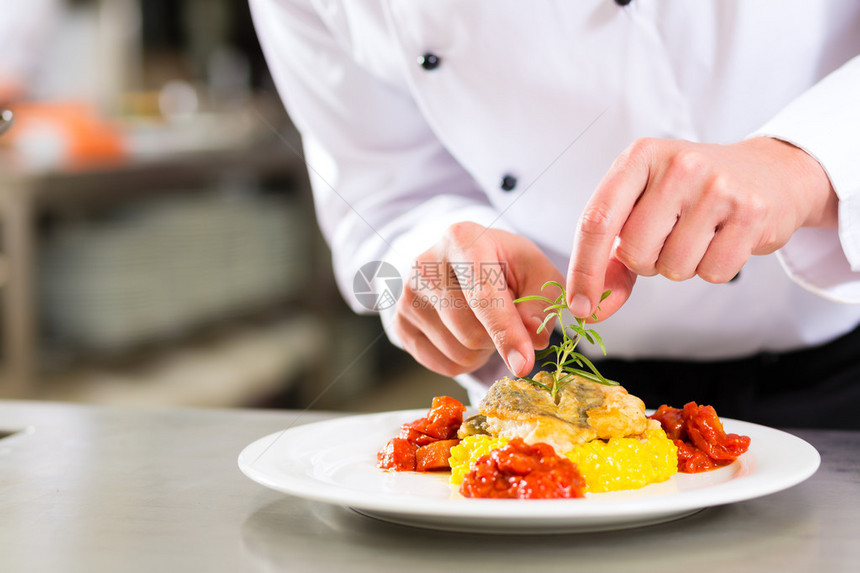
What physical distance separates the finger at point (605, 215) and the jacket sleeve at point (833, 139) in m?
0.18

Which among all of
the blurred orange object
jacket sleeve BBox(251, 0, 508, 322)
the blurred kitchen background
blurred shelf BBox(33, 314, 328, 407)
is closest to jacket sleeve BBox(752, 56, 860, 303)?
Result: jacket sleeve BBox(251, 0, 508, 322)

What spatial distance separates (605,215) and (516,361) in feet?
0.58

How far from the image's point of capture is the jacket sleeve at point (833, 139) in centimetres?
85

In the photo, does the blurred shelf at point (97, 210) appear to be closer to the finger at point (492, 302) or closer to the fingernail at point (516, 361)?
the finger at point (492, 302)

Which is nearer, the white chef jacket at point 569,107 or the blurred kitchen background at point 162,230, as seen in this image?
the white chef jacket at point 569,107

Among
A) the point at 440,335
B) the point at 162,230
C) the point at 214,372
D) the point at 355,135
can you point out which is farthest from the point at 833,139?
the point at 214,372

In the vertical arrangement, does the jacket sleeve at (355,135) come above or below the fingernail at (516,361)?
above

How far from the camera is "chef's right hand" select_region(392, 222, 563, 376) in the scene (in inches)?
35.3

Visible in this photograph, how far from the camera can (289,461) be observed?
790 millimetres

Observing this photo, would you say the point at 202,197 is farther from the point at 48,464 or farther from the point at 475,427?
the point at 475,427

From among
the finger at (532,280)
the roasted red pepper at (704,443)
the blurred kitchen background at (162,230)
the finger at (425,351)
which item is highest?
the finger at (532,280)

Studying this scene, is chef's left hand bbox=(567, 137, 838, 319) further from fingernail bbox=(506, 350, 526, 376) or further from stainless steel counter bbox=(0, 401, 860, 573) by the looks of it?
stainless steel counter bbox=(0, 401, 860, 573)

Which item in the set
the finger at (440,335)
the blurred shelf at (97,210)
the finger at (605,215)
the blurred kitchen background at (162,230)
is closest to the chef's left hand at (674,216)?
the finger at (605,215)

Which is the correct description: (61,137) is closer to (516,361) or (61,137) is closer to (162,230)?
(162,230)
